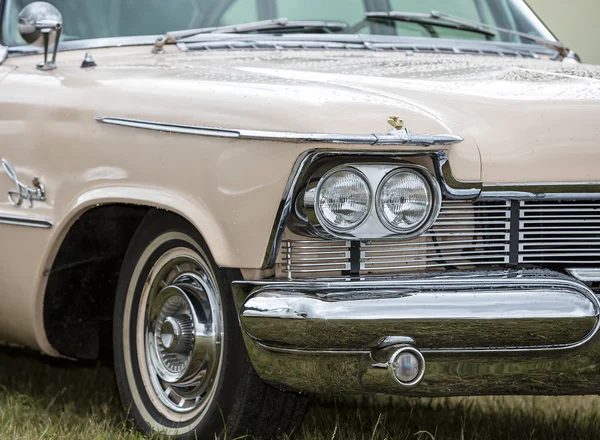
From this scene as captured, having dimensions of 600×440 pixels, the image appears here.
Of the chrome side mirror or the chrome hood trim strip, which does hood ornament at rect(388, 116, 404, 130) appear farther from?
the chrome side mirror

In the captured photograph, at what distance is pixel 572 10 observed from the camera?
23.4 metres

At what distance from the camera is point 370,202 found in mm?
2975

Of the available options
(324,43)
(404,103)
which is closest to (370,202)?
(404,103)

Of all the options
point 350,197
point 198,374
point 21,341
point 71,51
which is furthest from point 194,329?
point 71,51

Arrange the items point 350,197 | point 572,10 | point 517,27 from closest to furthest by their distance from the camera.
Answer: point 350,197 < point 517,27 < point 572,10

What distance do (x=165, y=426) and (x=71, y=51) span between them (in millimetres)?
1446

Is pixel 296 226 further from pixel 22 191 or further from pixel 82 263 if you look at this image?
pixel 22 191

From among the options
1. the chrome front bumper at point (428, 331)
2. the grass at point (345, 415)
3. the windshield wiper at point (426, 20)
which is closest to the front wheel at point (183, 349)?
the grass at point (345, 415)

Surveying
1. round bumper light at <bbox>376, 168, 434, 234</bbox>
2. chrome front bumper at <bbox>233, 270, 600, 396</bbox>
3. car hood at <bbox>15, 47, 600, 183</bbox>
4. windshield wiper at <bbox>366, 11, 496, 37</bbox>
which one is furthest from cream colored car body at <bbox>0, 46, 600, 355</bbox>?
windshield wiper at <bbox>366, 11, 496, 37</bbox>

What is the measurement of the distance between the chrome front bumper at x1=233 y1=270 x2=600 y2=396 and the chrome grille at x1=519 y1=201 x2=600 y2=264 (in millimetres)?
148

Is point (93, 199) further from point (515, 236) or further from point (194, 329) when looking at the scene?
point (515, 236)

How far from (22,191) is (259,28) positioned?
1056 mm

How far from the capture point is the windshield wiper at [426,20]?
175 inches

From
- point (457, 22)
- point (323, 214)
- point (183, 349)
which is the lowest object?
point (183, 349)
